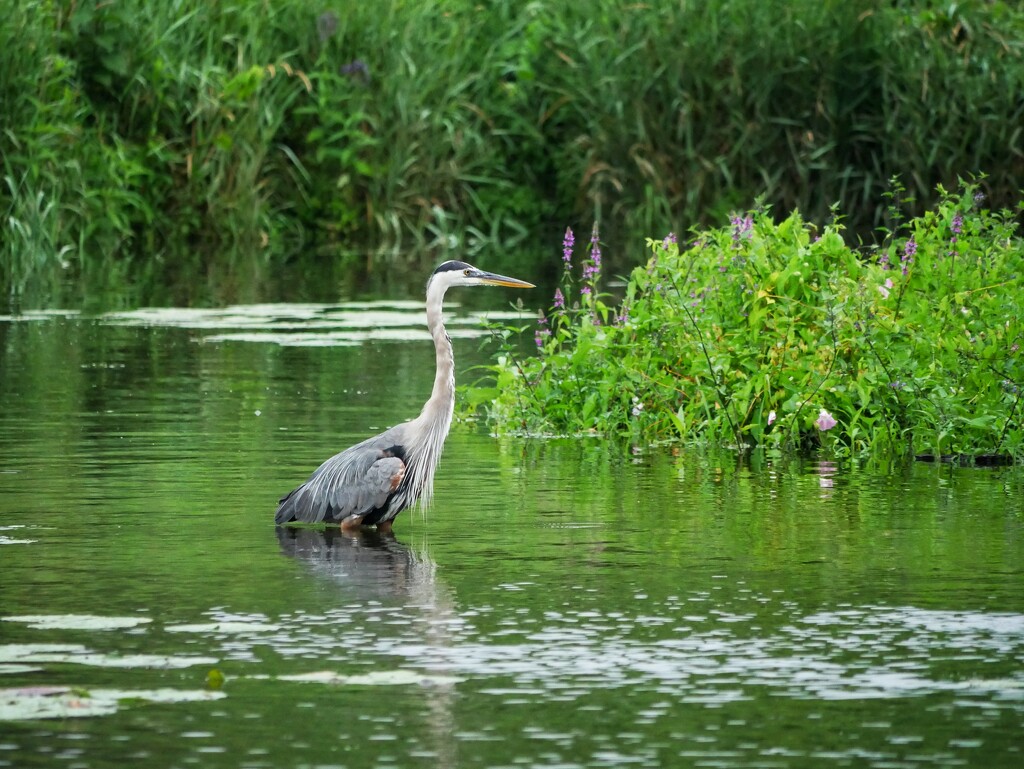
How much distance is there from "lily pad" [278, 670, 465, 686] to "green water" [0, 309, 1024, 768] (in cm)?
1

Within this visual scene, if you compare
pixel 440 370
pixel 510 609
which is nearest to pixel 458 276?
pixel 440 370

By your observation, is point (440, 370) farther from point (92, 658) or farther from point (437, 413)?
point (92, 658)

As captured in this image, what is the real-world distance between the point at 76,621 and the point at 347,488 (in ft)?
6.45

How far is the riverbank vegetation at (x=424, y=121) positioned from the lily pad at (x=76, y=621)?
44.9ft

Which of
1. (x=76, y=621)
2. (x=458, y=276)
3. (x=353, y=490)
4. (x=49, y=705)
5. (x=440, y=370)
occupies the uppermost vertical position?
(x=458, y=276)

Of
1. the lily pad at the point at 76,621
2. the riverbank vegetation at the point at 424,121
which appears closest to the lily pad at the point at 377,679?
the lily pad at the point at 76,621

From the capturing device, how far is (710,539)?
26.7 feet

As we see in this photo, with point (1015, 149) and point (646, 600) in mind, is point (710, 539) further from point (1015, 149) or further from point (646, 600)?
point (1015, 149)

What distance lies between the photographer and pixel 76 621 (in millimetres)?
6648

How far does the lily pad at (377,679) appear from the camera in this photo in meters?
5.94

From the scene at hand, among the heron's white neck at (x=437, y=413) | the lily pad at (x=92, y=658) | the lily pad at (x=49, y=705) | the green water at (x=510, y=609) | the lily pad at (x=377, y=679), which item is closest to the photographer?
the green water at (x=510, y=609)

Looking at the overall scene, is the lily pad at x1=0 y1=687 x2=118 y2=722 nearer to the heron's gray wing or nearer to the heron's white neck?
the heron's gray wing

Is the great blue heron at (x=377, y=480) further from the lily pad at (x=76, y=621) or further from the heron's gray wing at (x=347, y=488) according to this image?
the lily pad at (x=76, y=621)

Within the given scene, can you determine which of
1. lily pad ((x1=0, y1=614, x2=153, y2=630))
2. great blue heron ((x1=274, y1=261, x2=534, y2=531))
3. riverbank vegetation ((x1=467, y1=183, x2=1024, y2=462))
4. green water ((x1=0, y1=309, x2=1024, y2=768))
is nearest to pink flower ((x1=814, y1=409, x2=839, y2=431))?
riverbank vegetation ((x1=467, y1=183, x2=1024, y2=462))
